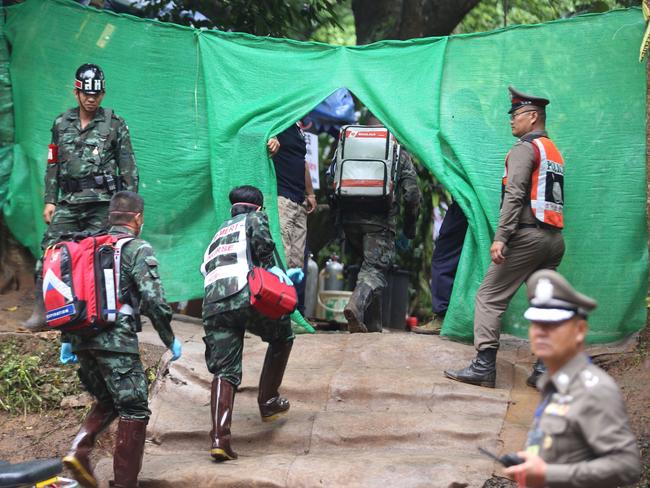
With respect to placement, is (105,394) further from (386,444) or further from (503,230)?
(503,230)

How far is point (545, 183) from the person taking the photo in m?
6.67

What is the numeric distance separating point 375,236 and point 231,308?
2.75m

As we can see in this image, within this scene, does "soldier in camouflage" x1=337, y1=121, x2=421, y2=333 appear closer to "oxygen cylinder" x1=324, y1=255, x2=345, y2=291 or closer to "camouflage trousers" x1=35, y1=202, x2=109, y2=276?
"camouflage trousers" x1=35, y1=202, x2=109, y2=276

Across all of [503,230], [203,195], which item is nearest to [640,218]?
[503,230]

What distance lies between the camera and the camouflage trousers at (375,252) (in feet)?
27.9

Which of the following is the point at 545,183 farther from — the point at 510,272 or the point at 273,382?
the point at 273,382

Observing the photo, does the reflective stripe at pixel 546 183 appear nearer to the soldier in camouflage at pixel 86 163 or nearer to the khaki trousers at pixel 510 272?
the khaki trousers at pixel 510 272

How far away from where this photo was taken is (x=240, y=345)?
6230 millimetres

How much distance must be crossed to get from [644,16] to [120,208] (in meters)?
3.88

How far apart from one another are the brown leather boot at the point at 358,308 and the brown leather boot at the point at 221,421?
7.55 feet

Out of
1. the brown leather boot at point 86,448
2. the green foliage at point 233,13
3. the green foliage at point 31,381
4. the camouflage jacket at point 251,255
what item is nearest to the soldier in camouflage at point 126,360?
the brown leather boot at point 86,448

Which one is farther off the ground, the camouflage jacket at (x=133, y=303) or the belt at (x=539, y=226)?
the belt at (x=539, y=226)

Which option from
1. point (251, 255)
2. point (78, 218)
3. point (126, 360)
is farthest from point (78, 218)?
point (126, 360)

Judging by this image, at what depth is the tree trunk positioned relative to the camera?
34.8ft
